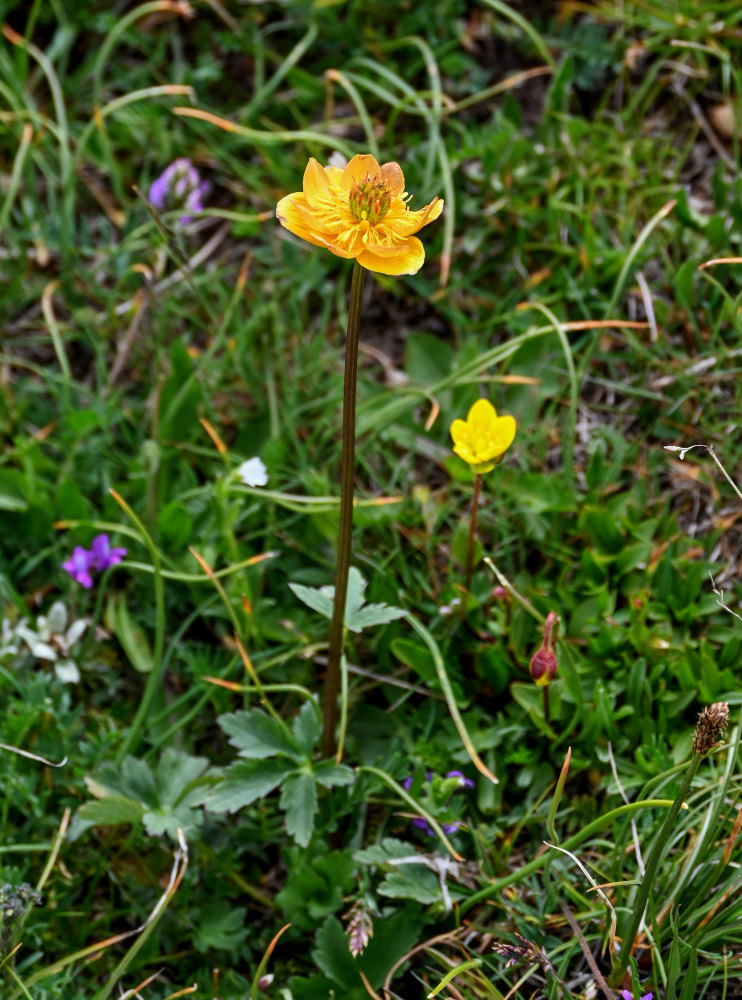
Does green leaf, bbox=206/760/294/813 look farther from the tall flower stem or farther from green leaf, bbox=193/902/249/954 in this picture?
green leaf, bbox=193/902/249/954

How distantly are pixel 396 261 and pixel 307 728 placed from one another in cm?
86

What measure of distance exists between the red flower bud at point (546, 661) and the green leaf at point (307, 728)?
1.31 feet

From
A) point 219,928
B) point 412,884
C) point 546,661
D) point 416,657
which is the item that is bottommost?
point 219,928

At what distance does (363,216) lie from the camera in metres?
1.26

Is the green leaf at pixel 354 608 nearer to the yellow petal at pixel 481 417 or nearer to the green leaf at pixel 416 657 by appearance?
→ the green leaf at pixel 416 657

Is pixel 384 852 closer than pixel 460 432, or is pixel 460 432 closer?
pixel 384 852

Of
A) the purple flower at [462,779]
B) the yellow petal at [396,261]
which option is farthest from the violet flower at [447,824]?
the yellow petal at [396,261]

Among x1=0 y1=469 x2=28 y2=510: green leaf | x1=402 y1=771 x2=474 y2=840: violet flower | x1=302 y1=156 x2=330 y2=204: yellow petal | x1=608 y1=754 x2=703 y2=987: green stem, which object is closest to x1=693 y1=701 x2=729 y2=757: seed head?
x1=608 y1=754 x2=703 y2=987: green stem

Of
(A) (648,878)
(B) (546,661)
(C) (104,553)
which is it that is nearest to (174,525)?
(C) (104,553)

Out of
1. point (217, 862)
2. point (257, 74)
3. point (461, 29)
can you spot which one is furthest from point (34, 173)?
point (217, 862)

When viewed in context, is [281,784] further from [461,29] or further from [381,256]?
[461,29]

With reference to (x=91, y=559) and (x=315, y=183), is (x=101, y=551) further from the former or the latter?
(x=315, y=183)

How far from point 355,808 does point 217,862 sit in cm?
28

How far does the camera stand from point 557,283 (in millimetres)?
2320
